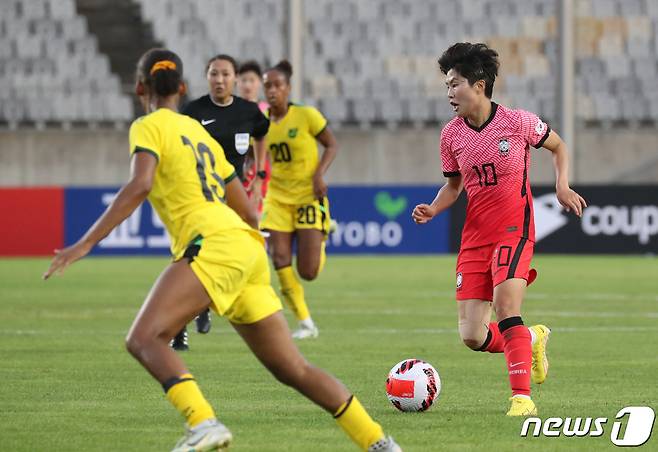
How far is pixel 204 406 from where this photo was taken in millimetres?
6074

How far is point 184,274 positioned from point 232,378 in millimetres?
3729

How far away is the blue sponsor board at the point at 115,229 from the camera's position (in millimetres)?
25000

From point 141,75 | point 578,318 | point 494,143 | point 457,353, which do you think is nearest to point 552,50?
point 578,318

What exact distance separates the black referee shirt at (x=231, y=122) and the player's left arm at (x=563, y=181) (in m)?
3.70

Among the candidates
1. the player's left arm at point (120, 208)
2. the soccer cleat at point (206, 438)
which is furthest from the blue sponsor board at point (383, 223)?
the soccer cleat at point (206, 438)

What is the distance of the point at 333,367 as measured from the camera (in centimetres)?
1045

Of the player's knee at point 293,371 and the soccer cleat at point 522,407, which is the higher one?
the player's knee at point 293,371

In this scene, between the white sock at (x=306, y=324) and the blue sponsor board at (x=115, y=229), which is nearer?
the white sock at (x=306, y=324)

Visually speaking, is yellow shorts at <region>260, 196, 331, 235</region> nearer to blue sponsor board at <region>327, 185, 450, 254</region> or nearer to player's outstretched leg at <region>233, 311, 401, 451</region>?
player's outstretched leg at <region>233, 311, 401, 451</region>

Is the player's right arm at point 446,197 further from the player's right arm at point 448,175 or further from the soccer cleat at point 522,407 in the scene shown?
the soccer cleat at point 522,407

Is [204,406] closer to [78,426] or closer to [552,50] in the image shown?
[78,426]

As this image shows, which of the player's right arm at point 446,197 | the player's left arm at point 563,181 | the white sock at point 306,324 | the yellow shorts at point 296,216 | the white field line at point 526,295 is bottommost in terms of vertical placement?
the white field line at point 526,295

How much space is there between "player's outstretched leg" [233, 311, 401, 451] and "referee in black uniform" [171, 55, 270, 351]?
5358 millimetres

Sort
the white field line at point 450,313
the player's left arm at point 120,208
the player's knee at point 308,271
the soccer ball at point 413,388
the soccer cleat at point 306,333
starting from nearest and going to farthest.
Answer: the player's left arm at point 120,208
the soccer ball at point 413,388
the soccer cleat at point 306,333
the player's knee at point 308,271
the white field line at point 450,313
